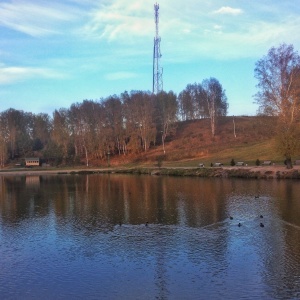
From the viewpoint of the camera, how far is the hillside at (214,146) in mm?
74188

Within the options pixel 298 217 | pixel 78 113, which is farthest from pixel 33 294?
pixel 78 113

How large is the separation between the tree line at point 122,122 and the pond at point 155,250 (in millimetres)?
69534

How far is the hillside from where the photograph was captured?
74.2 metres

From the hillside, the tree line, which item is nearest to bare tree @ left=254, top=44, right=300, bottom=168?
the hillside

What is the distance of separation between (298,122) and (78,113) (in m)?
67.4

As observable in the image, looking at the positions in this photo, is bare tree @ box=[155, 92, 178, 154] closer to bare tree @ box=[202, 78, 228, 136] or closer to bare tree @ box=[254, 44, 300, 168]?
bare tree @ box=[202, 78, 228, 136]

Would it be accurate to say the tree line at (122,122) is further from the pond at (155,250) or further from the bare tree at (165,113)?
the pond at (155,250)

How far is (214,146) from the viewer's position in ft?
303

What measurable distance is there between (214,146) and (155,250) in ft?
247

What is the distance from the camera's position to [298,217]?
24.7 meters

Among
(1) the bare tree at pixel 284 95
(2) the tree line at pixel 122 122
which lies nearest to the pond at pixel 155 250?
(1) the bare tree at pixel 284 95

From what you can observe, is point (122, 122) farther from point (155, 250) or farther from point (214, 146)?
point (155, 250)

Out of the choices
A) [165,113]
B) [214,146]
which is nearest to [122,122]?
[165,113]

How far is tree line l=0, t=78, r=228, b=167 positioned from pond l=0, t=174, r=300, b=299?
69534 millimetres
